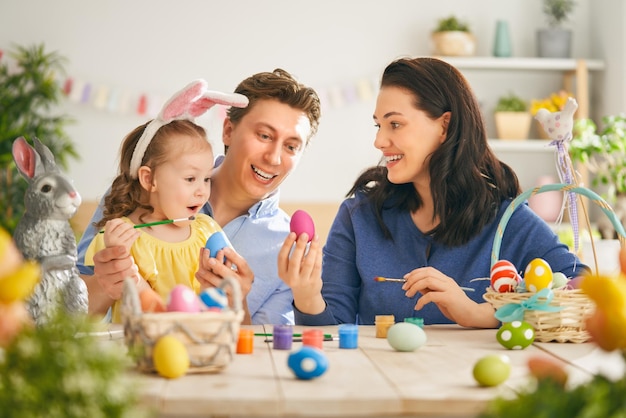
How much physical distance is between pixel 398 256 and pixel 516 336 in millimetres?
820

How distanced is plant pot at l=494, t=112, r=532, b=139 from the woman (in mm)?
→ 2639

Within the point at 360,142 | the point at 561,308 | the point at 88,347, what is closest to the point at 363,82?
the point at 360,142

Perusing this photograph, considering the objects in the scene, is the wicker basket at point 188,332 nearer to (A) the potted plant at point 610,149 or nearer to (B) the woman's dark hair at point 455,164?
(B) the woman's dark hair at point 455,164

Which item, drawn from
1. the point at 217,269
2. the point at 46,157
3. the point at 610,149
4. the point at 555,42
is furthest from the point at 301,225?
the point at 555,42

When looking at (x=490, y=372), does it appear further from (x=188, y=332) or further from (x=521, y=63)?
(x=521, y=63)

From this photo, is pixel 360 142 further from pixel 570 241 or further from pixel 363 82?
pixel 570 241

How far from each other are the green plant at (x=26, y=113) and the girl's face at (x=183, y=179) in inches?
103

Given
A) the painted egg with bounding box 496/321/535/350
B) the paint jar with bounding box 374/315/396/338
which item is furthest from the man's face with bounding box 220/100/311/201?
the painted egg with bounding box 496/321/535/350

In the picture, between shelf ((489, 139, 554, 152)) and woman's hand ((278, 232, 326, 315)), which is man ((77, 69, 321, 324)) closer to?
woman's hand ((278, 232, 326, 315))

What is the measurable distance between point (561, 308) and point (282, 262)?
0.61 m

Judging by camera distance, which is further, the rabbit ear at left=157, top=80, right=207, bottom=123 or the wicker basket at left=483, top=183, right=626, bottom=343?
the rabbit ear at left=157, top=80, right=207, bottom=123

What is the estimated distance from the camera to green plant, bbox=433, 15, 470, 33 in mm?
5004

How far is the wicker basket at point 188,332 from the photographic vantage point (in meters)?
1.33

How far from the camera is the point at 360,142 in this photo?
522 cm
